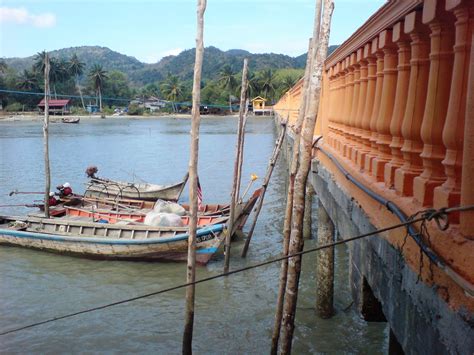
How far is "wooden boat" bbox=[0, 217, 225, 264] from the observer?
11312 millimetres

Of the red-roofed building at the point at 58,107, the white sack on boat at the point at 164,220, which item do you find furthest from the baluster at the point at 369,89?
the red-roofed building at the point at 58,107

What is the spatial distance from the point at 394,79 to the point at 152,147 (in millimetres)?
41736

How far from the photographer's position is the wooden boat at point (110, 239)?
11.3 metres

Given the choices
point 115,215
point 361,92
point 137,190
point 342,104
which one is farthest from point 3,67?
point 361,92

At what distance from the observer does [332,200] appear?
5781 millimetres

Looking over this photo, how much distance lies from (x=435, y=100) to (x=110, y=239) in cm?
1024

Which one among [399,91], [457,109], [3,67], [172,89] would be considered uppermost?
[3,67]

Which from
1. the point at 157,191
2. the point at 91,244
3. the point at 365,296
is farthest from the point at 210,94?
the point at 365,296

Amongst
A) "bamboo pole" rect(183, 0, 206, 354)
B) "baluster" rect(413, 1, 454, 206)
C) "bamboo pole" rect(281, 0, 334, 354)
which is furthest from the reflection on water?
"baluster" rect(413, 1, 454, 206)

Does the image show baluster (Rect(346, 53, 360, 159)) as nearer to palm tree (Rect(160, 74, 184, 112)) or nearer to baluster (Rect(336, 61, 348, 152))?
baluster (Rect(336, 61, 348, 152))

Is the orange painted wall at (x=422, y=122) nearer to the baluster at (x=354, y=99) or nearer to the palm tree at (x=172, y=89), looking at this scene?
the baluster at (x=354, y=99)

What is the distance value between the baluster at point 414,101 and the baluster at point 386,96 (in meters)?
0.49

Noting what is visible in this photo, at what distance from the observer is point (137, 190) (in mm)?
18344

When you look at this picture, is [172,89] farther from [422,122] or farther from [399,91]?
[422,122]
